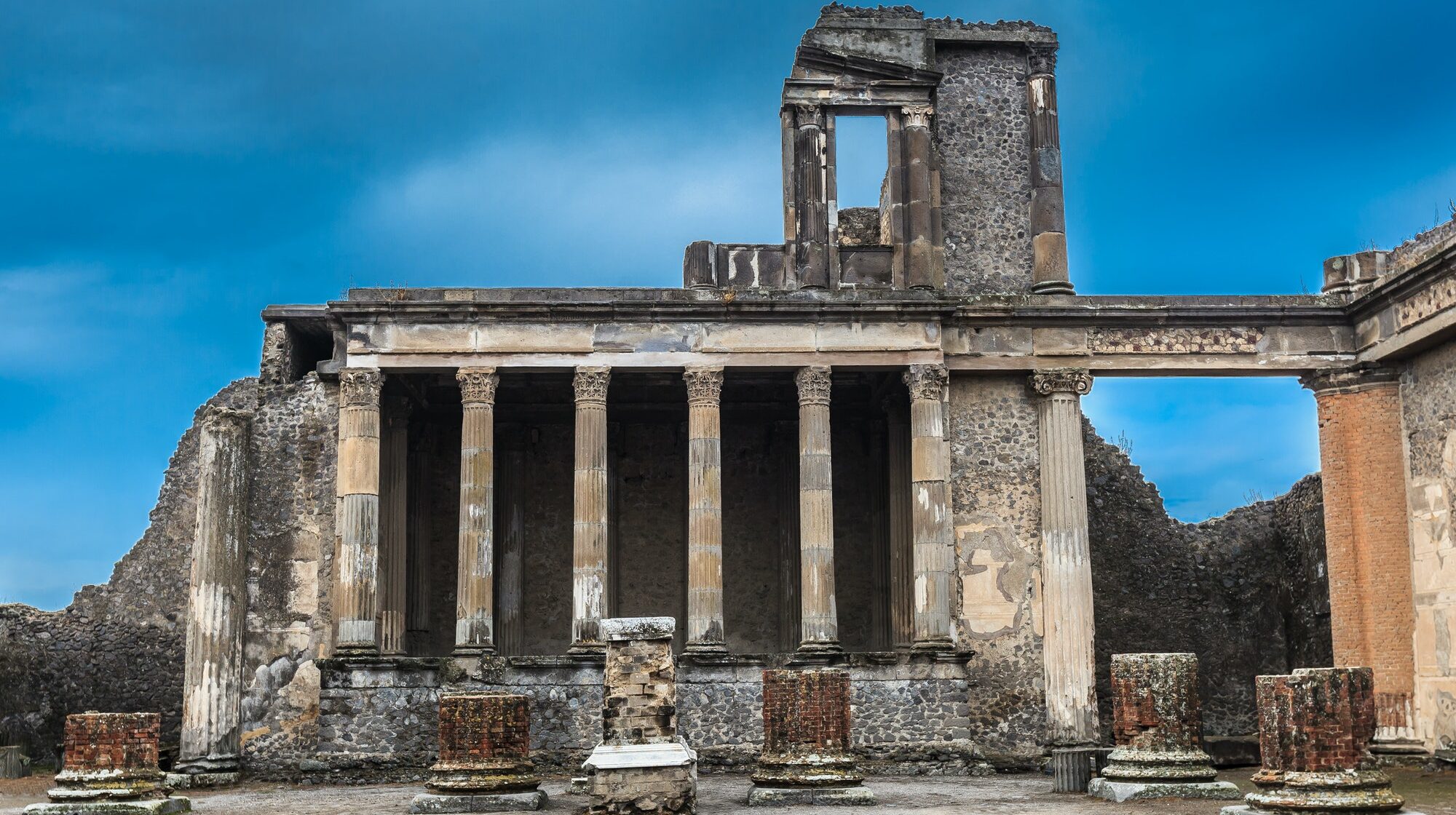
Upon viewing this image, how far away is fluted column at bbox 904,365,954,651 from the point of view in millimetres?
22609

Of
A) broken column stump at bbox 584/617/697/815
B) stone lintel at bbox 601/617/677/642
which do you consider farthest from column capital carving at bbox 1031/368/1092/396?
stone lintel at bbox 601/617/677/642

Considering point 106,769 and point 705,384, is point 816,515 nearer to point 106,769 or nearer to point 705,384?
point 705,384

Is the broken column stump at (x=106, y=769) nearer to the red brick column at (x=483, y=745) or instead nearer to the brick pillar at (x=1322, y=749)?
the red brick column at (x=483, y=745)

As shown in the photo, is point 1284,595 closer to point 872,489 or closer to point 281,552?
point 872,489

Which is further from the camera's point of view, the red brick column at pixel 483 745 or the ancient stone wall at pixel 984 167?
the ancient stone wall at pixel 984 167

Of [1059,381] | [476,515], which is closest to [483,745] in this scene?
[476,515]

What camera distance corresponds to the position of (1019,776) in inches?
854

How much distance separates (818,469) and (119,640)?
499 inches

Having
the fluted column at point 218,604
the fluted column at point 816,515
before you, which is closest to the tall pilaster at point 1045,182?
the fluted column at point 816,515

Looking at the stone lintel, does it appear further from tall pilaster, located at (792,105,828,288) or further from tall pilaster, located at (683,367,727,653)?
tall pilaster, located at (792,105,828,288)

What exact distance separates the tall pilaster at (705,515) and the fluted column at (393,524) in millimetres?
4926

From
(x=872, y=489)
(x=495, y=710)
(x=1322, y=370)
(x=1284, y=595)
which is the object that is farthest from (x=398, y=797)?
(x=1284, y=595)

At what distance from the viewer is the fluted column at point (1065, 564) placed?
23.0 m

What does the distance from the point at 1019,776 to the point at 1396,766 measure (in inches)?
205
